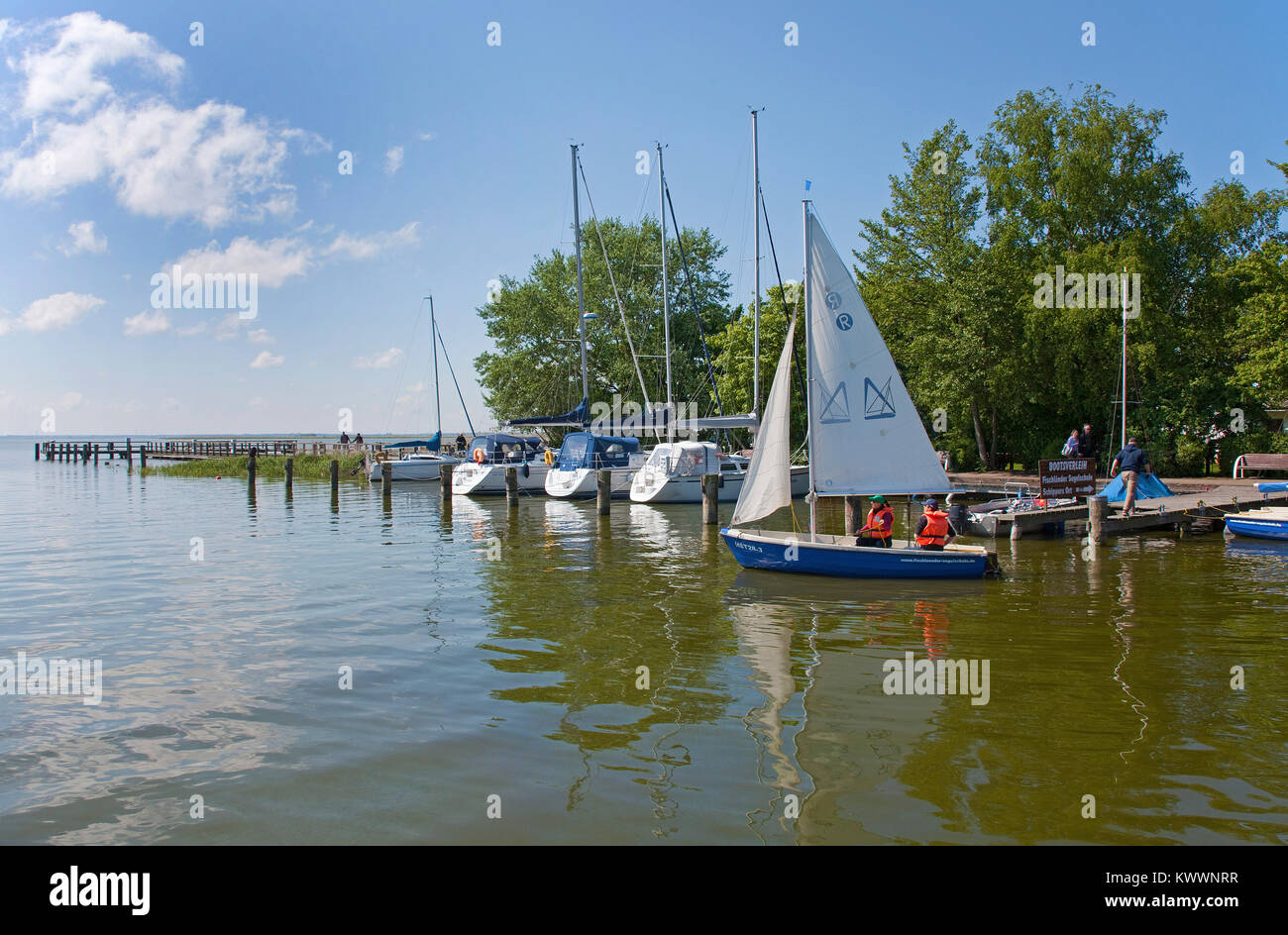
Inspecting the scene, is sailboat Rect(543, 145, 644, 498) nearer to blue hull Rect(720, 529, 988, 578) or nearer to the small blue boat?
blue hull Rect(720, 529, 988, 578)

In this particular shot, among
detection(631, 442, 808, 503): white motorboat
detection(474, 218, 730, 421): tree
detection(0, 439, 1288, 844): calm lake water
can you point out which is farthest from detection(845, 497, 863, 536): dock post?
detection(474, 218, 730, 421): tree

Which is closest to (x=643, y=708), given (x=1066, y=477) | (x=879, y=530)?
(x=879, y=530)

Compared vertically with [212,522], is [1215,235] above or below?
above

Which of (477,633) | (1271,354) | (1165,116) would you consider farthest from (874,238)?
(477,633)

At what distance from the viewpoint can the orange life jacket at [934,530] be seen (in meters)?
17.4

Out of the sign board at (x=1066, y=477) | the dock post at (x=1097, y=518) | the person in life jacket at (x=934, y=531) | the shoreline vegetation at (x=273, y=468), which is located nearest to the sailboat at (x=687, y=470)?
the sign board at (x=1066, y=477)

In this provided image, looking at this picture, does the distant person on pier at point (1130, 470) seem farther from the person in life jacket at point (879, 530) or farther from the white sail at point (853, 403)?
the person in life jacket at point (879, 530)

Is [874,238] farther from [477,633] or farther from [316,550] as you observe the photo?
[477,633]

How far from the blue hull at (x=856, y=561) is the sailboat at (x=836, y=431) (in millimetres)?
27

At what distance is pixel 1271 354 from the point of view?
102 feet

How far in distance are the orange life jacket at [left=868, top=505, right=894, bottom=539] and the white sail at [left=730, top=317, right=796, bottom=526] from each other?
1.75 m

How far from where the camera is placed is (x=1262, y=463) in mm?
30953

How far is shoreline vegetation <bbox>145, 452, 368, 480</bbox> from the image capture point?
62.1 metres
